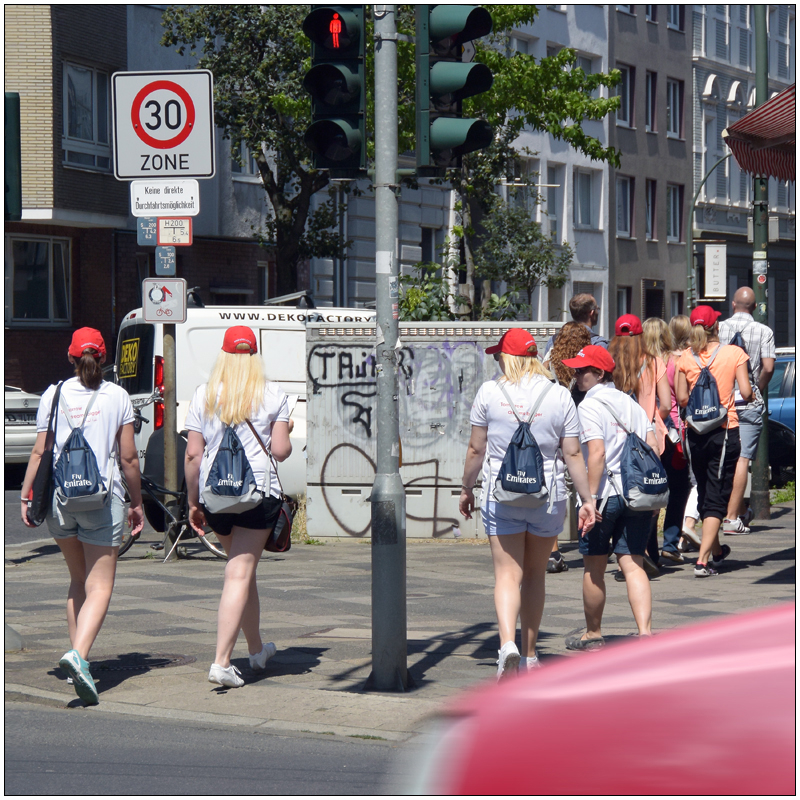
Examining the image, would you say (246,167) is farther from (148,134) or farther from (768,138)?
(768,138)

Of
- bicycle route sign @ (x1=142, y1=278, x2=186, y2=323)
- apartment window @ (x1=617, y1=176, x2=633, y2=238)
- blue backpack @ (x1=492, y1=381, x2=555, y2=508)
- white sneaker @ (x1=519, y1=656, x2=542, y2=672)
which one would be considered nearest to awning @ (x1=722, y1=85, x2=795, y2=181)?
blue backpack @ (x1=492, y1=381, x2=555, y2=508)

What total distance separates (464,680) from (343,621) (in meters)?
1.94

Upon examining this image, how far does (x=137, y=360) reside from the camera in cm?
1510

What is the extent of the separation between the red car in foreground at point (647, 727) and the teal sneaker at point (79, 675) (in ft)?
14.5

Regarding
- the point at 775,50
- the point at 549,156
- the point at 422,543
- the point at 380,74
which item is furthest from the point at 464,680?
the point at 775,50

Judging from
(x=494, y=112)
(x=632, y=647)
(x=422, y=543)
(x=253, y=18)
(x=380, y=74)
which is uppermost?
(x=253, y=18)

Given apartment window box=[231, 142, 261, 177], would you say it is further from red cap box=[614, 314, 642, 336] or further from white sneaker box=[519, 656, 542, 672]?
white sneaker box=[519, 656, 542, 672]

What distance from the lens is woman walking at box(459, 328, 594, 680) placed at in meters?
6.88

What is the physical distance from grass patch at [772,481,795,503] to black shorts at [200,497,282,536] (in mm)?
10698

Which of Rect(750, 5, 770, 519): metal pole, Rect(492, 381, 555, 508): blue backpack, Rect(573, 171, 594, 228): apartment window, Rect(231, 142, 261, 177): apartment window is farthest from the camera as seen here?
Rect(573, 171, 594, 228): apartment window

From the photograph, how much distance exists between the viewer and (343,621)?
8812 mm

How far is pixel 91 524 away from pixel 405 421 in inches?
240

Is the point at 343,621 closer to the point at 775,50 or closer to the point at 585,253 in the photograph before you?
the point at 585,253

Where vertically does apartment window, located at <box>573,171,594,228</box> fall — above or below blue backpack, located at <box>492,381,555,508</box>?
above
